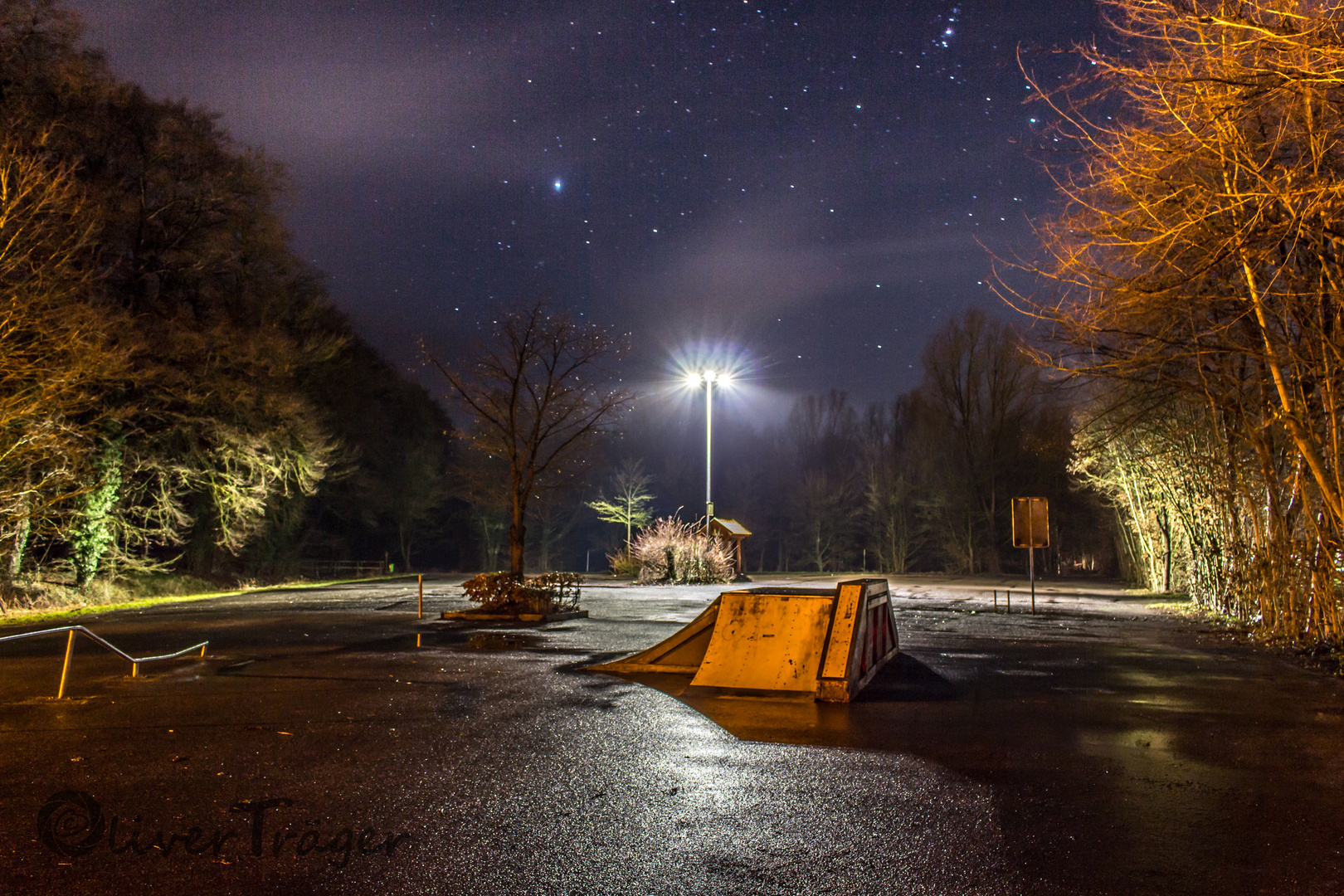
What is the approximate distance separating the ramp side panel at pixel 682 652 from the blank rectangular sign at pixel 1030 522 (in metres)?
12.7

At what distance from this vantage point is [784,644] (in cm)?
917

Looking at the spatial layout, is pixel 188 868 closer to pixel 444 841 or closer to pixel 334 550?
pixel 444 841

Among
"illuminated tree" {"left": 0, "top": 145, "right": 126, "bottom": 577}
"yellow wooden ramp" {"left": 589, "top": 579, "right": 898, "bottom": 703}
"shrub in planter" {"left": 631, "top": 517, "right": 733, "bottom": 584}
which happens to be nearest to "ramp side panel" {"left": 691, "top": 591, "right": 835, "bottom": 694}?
"yellow wooden ramp" {"left": 589, "top": 579, "right": 898, "bottom": 703}

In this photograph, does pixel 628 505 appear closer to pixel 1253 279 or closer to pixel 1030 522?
pixel 1030 522

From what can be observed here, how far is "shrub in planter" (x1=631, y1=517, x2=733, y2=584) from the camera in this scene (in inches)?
1240

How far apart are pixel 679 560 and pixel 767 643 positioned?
886 inches

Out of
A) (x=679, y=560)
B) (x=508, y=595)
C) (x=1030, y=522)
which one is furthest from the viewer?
(x=679, y=560)

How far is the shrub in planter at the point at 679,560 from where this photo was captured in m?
31.5

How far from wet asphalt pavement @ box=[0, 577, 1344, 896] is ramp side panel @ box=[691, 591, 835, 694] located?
553mm

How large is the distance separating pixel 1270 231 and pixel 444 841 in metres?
7.96

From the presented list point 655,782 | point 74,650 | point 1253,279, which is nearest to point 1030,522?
point 1253,279

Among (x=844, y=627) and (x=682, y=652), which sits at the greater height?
(x=844, y=627)

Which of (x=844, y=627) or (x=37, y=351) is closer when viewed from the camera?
(x=844, y=627)

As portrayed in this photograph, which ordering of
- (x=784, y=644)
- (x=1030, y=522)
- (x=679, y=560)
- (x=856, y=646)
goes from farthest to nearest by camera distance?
(x=679, y=560) → (x=1030, y=522) → (x=784, y=644) → (x=856, y=646)
